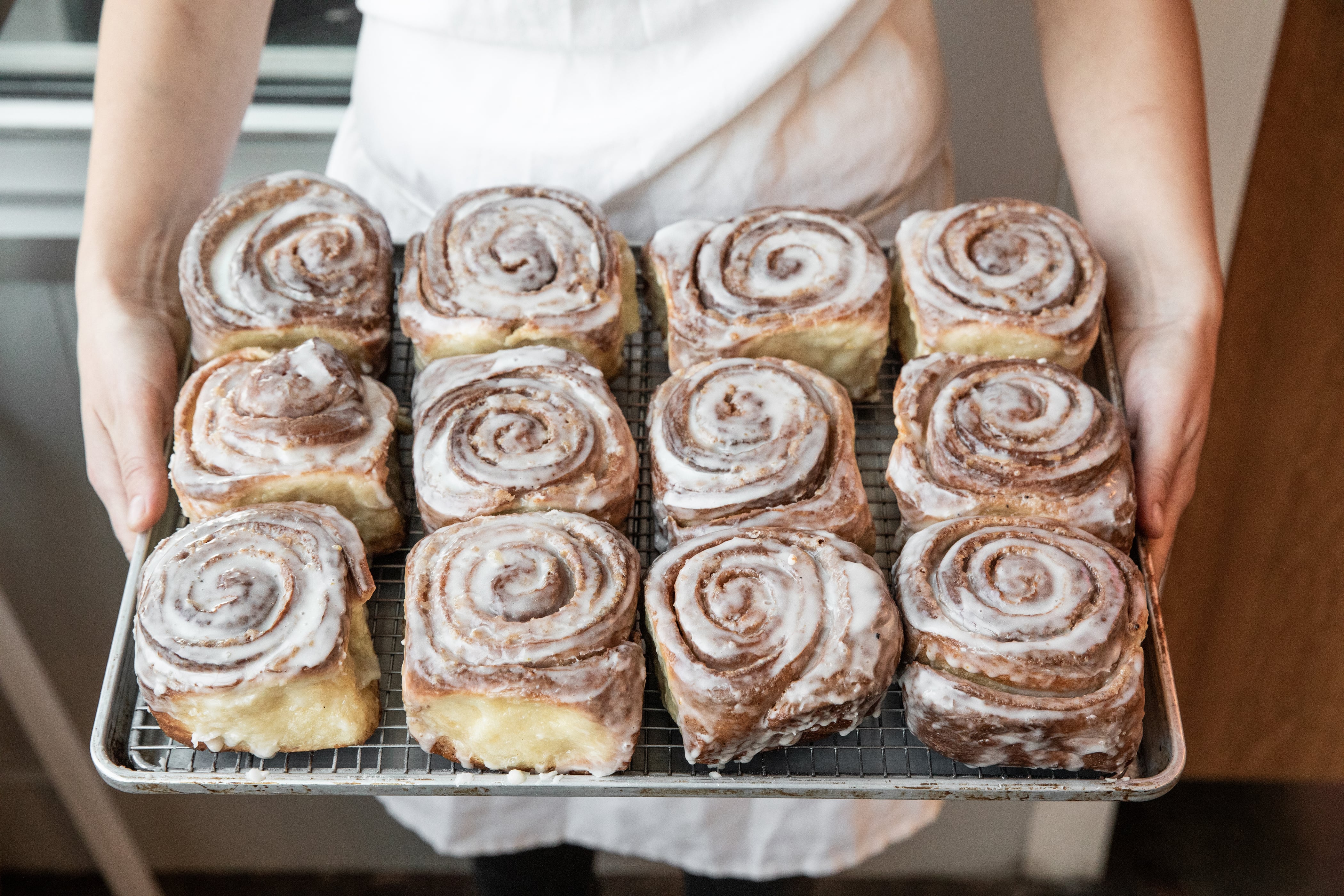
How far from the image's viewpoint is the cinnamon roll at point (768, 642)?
1632 millimetres

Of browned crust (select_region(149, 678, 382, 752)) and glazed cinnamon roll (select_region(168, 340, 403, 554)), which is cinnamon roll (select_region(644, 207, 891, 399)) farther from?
browned crust (select_region(149, 678, 382, 752))

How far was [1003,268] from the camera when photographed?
2072mm

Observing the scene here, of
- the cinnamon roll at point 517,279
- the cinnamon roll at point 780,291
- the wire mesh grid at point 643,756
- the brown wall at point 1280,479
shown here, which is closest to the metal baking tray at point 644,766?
the wire mesh grid at point 643,756

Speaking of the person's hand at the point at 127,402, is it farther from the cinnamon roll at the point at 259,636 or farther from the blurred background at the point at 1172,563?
the blurred background at the point at 1172,563

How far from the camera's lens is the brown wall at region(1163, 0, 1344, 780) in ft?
9.23

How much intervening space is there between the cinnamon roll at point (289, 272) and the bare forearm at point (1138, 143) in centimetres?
128

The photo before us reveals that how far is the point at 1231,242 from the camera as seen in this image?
9.92ft

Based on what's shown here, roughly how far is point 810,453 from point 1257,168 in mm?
1746

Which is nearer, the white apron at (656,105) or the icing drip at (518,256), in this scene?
the icing drip at (518,256)

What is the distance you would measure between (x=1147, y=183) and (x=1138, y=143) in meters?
0.08

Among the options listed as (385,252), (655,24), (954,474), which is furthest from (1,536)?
(954,474)

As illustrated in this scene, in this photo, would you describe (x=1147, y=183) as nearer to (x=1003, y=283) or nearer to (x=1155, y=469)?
(x=1003, y=283)

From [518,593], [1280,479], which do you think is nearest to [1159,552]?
[518,593]

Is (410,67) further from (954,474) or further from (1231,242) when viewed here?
(1231,242)
